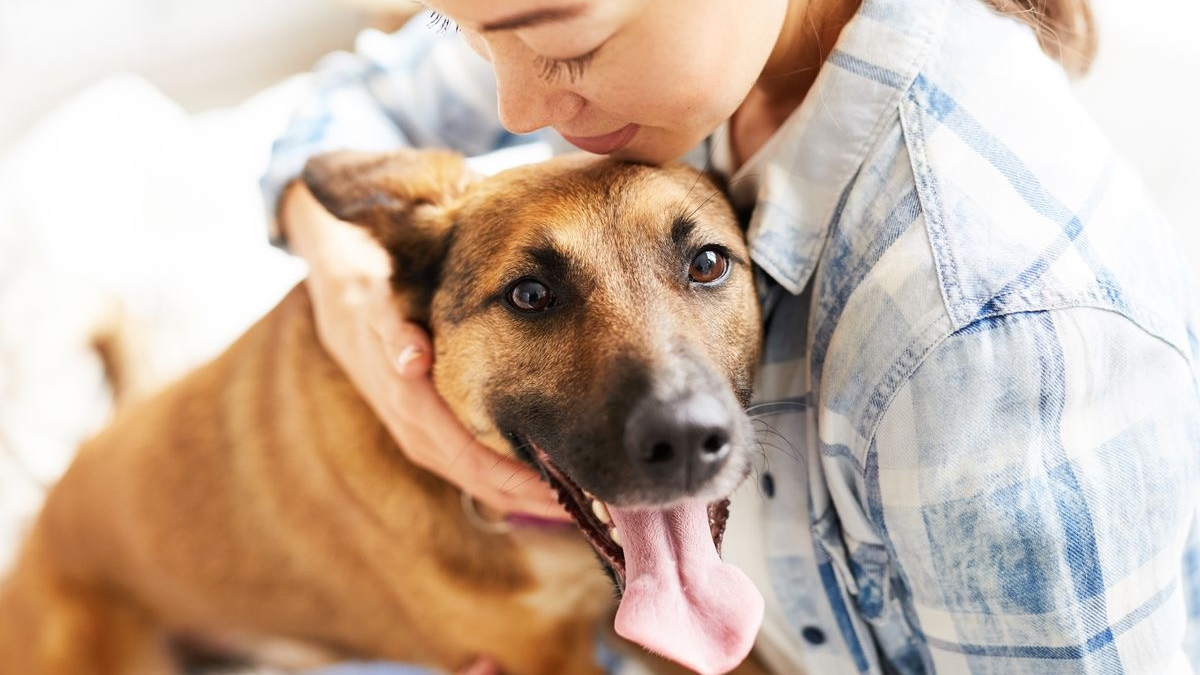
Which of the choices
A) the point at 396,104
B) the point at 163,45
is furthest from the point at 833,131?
the point at 163,45

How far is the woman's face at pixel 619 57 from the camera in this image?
0.87 m

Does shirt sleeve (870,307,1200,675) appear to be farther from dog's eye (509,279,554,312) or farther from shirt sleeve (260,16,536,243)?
shirt sleeve (260,16,536,243)

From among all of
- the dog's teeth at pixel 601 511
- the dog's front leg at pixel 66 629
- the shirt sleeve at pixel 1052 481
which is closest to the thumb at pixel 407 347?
the dog's teeth at pixel 601 511

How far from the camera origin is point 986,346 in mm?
913

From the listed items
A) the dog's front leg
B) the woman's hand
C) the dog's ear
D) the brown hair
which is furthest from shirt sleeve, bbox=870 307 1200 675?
the dog's front leg

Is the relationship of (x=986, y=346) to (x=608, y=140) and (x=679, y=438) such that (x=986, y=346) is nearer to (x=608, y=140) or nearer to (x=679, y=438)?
(x=679, y=438)

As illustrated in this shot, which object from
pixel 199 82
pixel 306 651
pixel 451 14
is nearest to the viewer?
pixel 451 14

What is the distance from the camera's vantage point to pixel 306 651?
74.5 inches

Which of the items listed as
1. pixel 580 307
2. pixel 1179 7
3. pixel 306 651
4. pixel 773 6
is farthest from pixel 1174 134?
pixel 306 651

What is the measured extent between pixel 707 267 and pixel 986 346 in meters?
0.38

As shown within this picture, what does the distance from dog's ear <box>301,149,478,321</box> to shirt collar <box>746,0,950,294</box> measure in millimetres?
483

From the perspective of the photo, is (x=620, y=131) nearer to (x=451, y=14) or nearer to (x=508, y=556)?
(x=451, y=14)

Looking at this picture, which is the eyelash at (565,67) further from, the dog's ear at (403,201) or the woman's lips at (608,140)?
the dog's ear at (403,201)

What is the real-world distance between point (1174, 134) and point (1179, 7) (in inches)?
11.5
